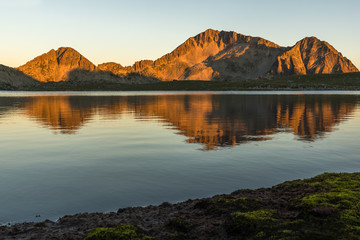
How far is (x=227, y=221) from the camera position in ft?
31.4

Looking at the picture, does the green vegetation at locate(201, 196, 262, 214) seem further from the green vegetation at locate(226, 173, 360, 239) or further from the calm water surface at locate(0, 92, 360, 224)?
the calm water surface at locate(0, 92, 360, 224)

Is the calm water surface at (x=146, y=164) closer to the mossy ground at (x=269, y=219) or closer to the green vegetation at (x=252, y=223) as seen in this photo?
the mossy ground at (x=269, y=219)

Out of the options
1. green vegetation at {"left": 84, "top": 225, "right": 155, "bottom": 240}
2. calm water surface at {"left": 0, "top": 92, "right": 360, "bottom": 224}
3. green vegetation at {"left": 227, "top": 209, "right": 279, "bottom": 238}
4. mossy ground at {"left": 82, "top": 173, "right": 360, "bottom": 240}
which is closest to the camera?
green vegetation at {"left": 84, "top": 225, "right": 155, "bottom": 240}

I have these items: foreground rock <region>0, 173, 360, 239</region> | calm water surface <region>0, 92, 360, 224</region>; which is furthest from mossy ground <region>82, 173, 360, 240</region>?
calm water surface <region>0, 92, 360, 224</region>

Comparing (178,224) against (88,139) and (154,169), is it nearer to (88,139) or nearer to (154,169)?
(154,169)

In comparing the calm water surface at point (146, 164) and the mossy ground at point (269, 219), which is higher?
the mossy ground at point (269, 219)

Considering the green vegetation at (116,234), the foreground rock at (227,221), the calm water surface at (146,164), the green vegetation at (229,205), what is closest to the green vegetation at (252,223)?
the foreground rock at (227,221)

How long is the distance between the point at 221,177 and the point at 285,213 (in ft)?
18.6

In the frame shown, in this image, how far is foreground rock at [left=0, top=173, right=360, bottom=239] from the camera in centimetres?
881

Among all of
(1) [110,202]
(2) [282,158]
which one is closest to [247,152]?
(2) [282,158]

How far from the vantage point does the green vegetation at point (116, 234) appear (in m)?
8.59

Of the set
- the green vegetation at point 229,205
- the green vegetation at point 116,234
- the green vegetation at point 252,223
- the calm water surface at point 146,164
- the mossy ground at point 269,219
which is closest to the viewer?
the green vegetation at point 116,234

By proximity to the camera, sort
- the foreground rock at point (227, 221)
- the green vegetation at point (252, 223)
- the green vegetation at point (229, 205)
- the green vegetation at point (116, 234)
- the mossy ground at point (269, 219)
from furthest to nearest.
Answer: the green vegetation at point (229, 205) → the green vegetation at point (252, 223) → the foreground rock at point (227, 221) → the mossy ground at point (269, 219) → the green vegetation at point (116, 234)

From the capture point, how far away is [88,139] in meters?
27.6
